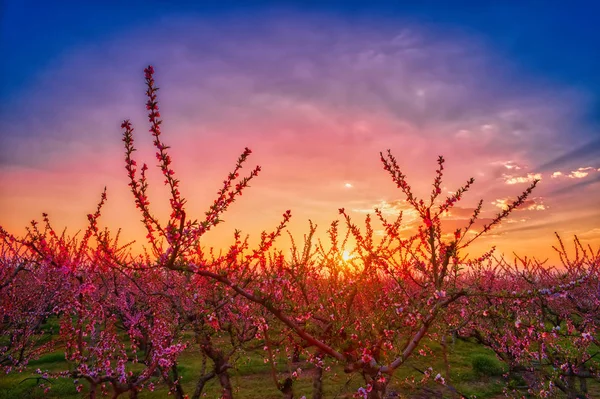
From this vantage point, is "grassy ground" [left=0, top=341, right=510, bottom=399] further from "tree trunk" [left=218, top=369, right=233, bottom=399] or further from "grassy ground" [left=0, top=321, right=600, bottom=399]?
"tree trunk" [left=218, top=369, right=233, bottom=399]

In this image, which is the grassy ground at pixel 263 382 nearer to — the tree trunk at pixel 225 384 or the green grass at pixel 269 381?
the green grass at pixel 269 381

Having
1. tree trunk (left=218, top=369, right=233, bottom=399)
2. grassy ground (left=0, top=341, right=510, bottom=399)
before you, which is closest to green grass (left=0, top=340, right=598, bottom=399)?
grassy ground (left=0, top=341, right=510, bottom=399)

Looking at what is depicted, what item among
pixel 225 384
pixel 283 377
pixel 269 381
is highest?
pixel 225 384

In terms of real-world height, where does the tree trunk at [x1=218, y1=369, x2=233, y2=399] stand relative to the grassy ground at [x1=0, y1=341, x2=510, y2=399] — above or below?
above

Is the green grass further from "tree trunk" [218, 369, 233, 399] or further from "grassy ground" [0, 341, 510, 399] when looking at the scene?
"tree trunk" [218, 369, 233, 399]

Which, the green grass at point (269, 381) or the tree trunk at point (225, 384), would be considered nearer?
the tree trunk at point (225, 384)

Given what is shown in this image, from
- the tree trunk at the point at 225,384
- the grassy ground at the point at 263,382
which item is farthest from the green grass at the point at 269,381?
the tree trunk at the point at 225,384

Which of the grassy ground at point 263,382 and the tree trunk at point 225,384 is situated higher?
the tree trunk at point 225,384

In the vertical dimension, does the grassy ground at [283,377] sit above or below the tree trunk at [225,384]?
below

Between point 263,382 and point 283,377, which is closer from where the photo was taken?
point 283,377

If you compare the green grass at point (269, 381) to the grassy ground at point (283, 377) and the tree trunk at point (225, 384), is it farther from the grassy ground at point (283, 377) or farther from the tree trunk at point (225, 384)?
the tree trunk at point (225, 384)

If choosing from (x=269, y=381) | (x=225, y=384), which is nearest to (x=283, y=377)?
(x=269, y=381)

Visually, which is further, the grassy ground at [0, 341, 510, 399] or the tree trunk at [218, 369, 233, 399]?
the grassy ground at [0, 341, 510, 399]

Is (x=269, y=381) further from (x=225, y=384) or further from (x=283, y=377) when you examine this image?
(x=225, y=384)
